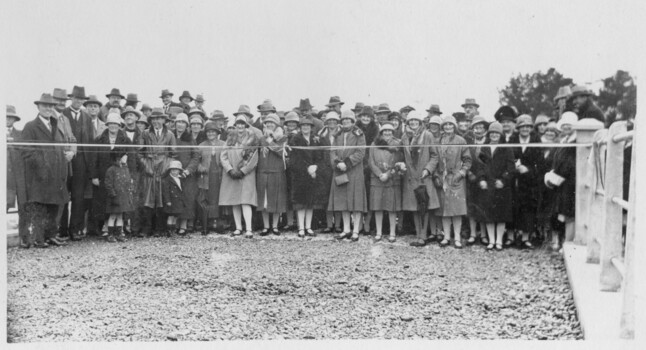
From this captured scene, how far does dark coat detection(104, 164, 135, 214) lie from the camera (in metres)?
5.12

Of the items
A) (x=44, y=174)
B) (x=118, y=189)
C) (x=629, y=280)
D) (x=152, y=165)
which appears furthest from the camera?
(x=152, y=165)

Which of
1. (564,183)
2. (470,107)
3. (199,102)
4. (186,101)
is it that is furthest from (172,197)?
(564,183)

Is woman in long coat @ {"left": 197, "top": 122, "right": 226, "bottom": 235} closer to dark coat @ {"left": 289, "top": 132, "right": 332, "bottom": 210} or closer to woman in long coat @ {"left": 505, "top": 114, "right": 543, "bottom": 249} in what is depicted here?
dark coat @ {"left": 289, "top": 132, "right": 332, "bottom": 210}

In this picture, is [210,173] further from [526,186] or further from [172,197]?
[526,186]

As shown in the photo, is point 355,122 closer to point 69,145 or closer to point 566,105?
point 566,105

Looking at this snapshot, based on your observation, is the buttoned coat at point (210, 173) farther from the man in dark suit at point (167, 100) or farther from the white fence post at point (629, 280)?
the white fence post at point (629, 280)

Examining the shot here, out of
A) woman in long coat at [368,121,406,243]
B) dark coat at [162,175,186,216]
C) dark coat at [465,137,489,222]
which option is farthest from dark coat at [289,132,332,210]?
dark coat at [465,137,489,222]

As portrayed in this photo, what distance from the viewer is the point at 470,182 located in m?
5.13

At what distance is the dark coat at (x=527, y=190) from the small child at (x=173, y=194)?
9.64ft

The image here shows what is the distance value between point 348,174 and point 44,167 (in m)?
2.56

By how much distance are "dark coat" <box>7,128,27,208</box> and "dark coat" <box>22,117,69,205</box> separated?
31mm

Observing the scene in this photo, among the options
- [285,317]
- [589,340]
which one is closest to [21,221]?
[285,317]

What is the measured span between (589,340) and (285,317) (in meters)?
1.68

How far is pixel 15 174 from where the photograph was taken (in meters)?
4.57
